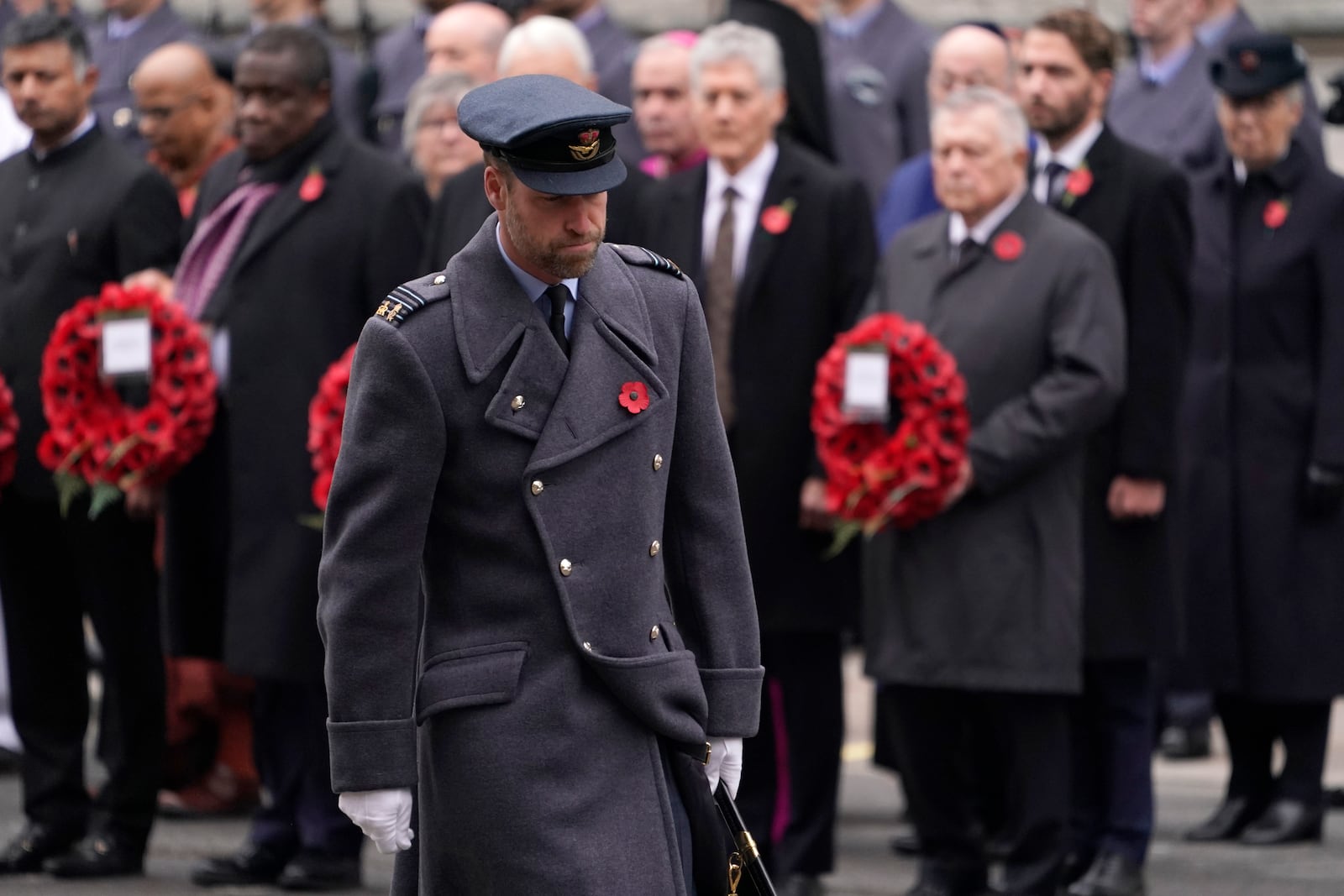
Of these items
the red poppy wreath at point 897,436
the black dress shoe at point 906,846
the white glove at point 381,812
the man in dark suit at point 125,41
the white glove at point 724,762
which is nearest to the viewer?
the white glove at point 381,812

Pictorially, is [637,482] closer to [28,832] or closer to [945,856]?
[945,856]

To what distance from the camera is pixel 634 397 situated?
4.43 metres

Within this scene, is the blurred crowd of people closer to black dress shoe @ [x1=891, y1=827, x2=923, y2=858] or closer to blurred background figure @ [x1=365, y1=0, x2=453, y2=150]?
black dress shoe @ [x1=891, y1=827, x2=923, y2=858]

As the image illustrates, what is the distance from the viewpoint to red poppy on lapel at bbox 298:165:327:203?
7531 millimetres

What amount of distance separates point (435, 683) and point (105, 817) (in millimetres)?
3591

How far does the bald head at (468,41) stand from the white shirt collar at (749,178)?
78.1 inches

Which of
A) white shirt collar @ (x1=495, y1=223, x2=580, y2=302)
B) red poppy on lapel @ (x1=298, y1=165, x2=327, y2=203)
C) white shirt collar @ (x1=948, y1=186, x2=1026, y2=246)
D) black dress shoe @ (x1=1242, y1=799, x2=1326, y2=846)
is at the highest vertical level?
red poppy on lapel @ (x1=298, y1=165, x2=327, y2=203)

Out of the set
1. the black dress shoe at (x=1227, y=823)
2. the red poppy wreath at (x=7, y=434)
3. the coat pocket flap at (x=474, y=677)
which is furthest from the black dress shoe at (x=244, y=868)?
the coat pocket flap at (x=474, y=677)

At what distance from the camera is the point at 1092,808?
24.3 feet

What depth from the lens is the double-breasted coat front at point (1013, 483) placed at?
6.80 metres

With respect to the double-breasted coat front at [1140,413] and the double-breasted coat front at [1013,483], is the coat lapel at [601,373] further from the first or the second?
the double-breasted coat front at [1140,413]

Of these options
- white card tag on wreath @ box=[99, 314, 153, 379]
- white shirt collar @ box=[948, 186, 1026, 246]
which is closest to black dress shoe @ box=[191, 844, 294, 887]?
white card tag on wreath @ box=[99, 314, 153, 379]

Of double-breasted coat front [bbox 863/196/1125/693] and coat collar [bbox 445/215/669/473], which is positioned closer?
coat collar [bbox 445/215/669/473]

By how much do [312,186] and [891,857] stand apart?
9.01 feet
